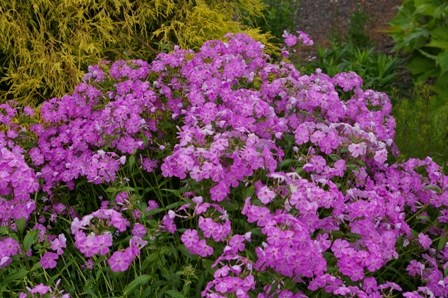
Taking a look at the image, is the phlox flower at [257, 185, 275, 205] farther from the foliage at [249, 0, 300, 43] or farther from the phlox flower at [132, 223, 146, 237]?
the foliage at [249, 0, 300, 43]

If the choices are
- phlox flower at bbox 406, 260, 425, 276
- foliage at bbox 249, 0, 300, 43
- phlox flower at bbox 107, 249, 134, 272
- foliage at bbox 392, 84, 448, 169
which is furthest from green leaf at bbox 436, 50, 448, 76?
phlox flower at bbox 107, 249, 134, 272

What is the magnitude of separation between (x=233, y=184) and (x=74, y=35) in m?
2.09

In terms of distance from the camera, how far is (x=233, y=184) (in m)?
2.29

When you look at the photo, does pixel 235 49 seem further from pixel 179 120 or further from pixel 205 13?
pixel 205 13

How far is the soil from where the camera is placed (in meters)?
7.50

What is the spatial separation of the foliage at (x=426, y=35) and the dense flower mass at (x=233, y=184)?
1.17 meters

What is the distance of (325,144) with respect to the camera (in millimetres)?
2492

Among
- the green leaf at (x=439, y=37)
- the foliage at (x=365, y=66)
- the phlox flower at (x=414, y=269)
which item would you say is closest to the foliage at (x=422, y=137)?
the green leaf at (x=439, y=37)

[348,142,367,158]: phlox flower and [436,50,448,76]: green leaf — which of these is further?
[436,50,448,76]: green leaf

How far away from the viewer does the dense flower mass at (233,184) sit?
6.64 ft

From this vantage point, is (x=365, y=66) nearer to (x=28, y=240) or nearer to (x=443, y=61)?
(x=443, y=61)

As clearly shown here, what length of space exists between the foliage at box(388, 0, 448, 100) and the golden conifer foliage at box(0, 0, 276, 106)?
156cm

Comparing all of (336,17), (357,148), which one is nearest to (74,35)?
(357,148)

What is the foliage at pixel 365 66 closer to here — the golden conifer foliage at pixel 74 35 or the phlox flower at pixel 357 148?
the golden conifer foliage at pixel 74 35
